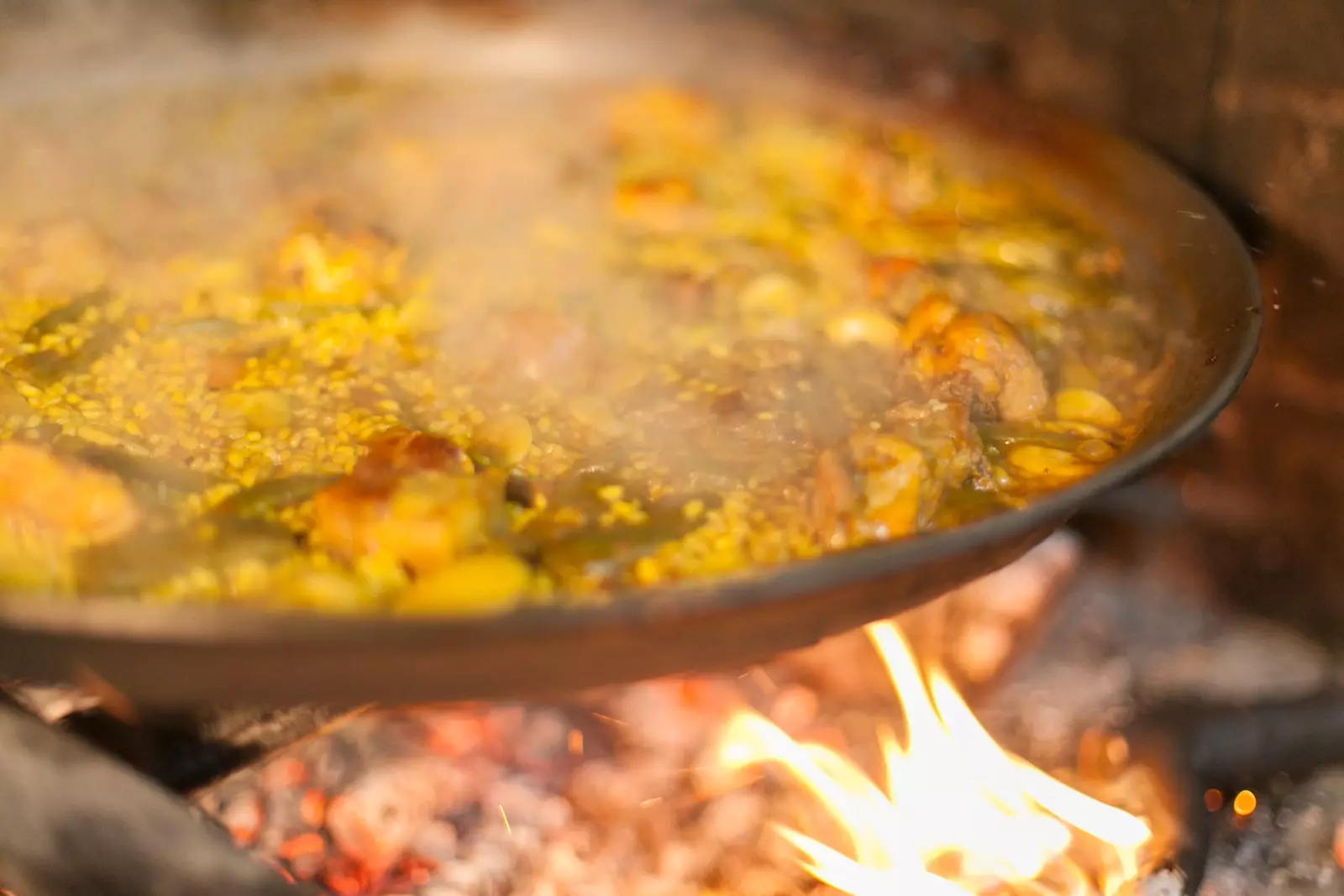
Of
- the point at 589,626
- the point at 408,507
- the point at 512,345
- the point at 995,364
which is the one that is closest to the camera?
the point at 589,626

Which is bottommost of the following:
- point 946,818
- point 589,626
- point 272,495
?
point 946,818

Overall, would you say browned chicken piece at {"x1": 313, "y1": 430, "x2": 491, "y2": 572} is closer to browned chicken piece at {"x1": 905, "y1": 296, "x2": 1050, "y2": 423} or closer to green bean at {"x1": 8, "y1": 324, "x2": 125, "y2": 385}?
green bean at {"x1": 8, "y1": 324, "x2": 125, "y2": 385}

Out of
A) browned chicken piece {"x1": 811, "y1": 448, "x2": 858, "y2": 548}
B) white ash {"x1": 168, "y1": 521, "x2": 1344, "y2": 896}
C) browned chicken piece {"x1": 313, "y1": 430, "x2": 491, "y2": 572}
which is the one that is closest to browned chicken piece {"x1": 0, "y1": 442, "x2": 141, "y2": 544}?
browned chicken piece {"x1": 313, "y1": 430, "x2": 491, "y2": 572}

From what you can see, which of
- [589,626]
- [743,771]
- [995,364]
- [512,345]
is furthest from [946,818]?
[589,626]

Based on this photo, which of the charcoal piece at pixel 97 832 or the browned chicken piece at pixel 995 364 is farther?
the browned chicken piece at pixel 995 364

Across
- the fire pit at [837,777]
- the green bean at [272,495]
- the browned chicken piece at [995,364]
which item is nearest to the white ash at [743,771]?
the fire pit at [837,777]

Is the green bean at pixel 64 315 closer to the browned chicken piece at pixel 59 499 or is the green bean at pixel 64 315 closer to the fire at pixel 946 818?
the browned chicken piece at pixel 59 499

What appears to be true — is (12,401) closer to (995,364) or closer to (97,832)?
(97,832)
